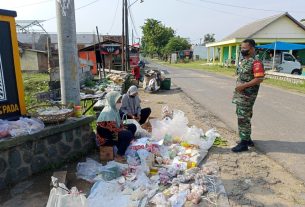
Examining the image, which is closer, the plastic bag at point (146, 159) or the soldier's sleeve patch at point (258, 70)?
the plastic bag at point (146, 159)

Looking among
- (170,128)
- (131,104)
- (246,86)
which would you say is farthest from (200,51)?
(246,86)

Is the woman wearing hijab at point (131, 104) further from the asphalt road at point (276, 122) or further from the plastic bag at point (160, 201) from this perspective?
the plastic bag at point (160, 201)

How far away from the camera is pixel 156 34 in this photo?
63.6 metres

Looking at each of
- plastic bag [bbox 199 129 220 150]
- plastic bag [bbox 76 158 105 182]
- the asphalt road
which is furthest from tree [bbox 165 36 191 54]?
plastic bag [bbox 76 158 105 182]

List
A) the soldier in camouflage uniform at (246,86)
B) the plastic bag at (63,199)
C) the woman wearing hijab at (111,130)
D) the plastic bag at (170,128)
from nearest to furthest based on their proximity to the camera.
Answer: the plastic bag at (63,199) < the woman wearing hijab at (111,130) < the soldier in camouflage uniform at (246,86) < the plastic bag at (170,128)

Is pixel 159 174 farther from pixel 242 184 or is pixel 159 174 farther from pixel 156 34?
pixel 156 34

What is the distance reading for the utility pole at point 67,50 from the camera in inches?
213

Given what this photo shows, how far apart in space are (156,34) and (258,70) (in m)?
60.1

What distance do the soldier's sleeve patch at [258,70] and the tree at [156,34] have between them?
59400 millimetres

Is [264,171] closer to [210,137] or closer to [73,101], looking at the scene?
[210,137]

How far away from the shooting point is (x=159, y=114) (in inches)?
358

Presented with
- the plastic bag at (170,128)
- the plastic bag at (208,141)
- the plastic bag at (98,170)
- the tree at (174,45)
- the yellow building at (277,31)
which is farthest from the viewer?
the tree at (174,45)

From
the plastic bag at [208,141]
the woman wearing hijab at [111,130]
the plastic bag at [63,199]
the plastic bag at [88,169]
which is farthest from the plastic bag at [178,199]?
the plastic bag at [208,141]

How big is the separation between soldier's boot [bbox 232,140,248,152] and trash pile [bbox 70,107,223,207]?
0.47 m
